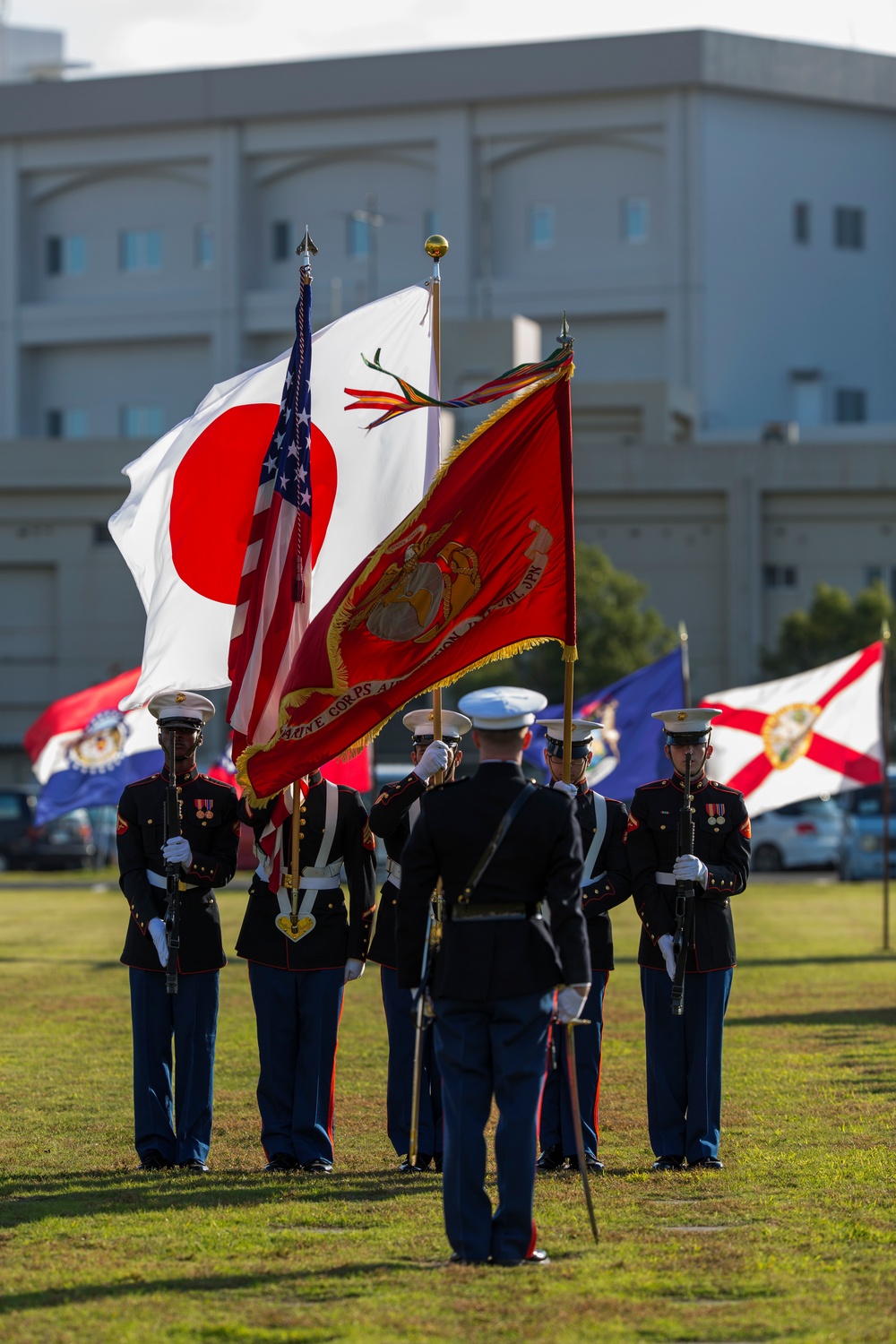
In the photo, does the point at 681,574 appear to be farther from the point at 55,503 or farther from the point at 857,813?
the point at 857,813

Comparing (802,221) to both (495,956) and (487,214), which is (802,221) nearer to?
(487,214)

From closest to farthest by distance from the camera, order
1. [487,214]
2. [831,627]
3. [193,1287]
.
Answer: [193,1287], [831,627], [487,214]

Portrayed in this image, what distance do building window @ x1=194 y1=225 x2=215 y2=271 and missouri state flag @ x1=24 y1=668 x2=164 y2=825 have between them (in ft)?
140

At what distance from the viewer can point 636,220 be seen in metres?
58.5

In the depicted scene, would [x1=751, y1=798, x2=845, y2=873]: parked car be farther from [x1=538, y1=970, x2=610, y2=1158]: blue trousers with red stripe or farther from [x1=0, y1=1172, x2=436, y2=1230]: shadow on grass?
[x1=0, y1=1172, x2=436, y2=1230]: shadow on grass

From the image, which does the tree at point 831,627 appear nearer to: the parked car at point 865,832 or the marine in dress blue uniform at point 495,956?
the parked car at point 865,832

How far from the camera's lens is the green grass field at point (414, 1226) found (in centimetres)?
564

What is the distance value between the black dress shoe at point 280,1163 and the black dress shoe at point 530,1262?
1.99m

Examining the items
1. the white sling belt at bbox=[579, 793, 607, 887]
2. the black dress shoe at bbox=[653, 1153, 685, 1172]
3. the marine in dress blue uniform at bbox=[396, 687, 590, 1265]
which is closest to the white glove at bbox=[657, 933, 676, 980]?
the white sling belt at bbox=[579, 793, 607, 887]

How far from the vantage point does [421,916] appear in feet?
21.0

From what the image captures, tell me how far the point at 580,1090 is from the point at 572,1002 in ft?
6.81

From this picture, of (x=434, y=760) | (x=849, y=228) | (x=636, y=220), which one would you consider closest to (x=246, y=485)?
(x=434, y=760)

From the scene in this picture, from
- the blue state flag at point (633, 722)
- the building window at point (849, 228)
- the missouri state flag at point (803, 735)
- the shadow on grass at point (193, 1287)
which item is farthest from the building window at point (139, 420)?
the shadow on grass at point (193, 1287)

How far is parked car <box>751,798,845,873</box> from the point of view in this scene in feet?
111
